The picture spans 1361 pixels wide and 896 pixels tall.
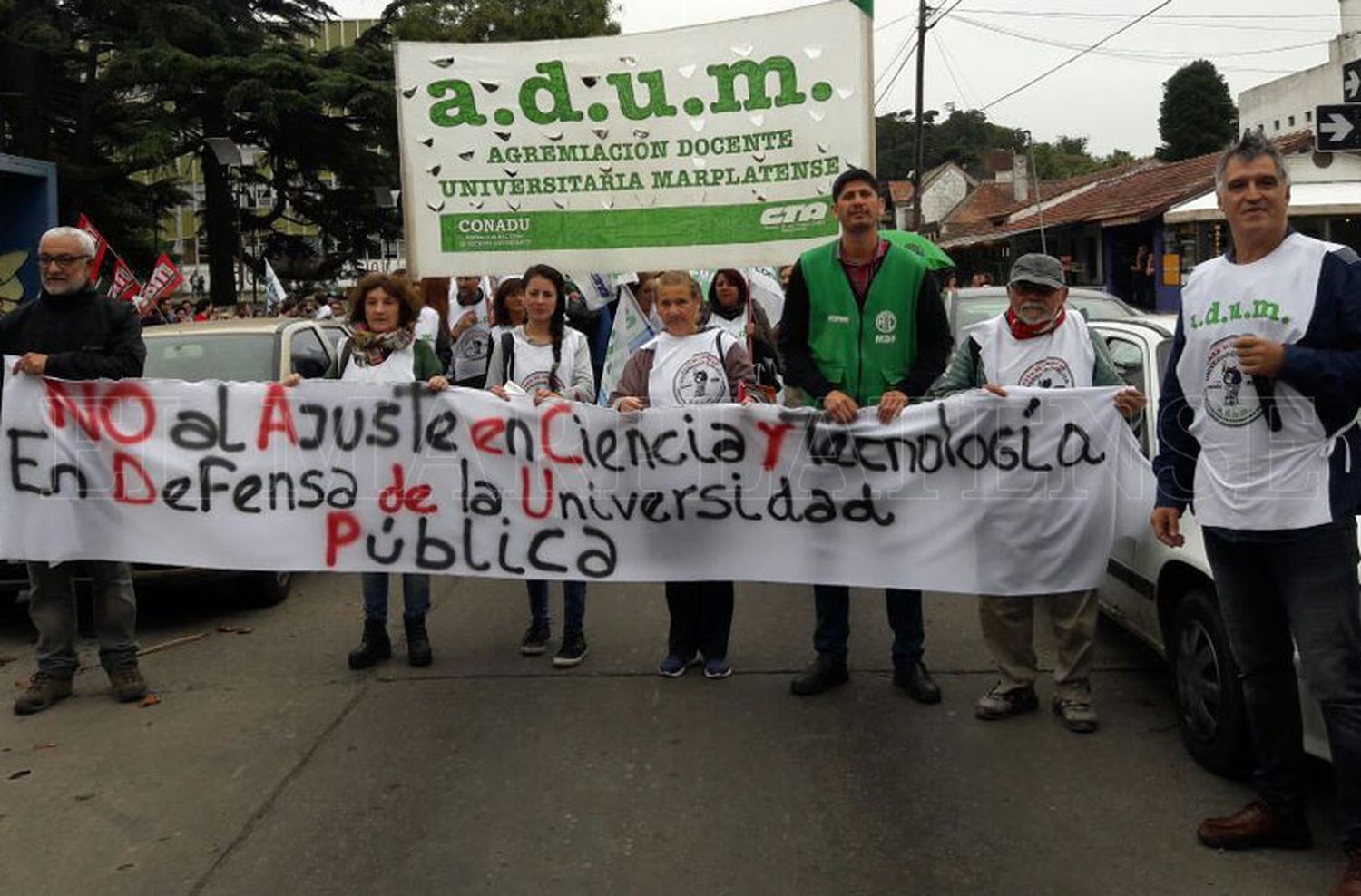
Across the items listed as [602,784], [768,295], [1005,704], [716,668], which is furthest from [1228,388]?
[768,295]

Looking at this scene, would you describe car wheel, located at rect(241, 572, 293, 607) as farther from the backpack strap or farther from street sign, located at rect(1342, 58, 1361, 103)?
street sign, located at rect(1342, 58, 1361, 103)

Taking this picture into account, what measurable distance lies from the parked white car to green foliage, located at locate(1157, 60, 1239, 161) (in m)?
56.6

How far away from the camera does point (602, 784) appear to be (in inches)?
166

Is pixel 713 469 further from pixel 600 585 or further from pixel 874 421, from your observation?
pixel 600 585

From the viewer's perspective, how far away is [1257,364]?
3293mm

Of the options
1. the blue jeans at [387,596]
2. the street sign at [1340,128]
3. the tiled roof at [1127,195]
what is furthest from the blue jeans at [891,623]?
the tiled roof at [1127,195]

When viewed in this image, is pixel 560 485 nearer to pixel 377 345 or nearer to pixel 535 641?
pixel 535 641

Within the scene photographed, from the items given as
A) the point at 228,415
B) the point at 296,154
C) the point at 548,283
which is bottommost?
the point at 228,415

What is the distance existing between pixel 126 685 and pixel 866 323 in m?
3.65

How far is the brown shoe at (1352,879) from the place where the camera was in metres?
3.24

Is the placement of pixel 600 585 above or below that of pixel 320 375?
below

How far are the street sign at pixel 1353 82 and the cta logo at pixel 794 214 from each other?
15.3 feet

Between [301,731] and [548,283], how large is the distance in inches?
89.1

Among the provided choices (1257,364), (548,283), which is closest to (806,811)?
(1257,364)
